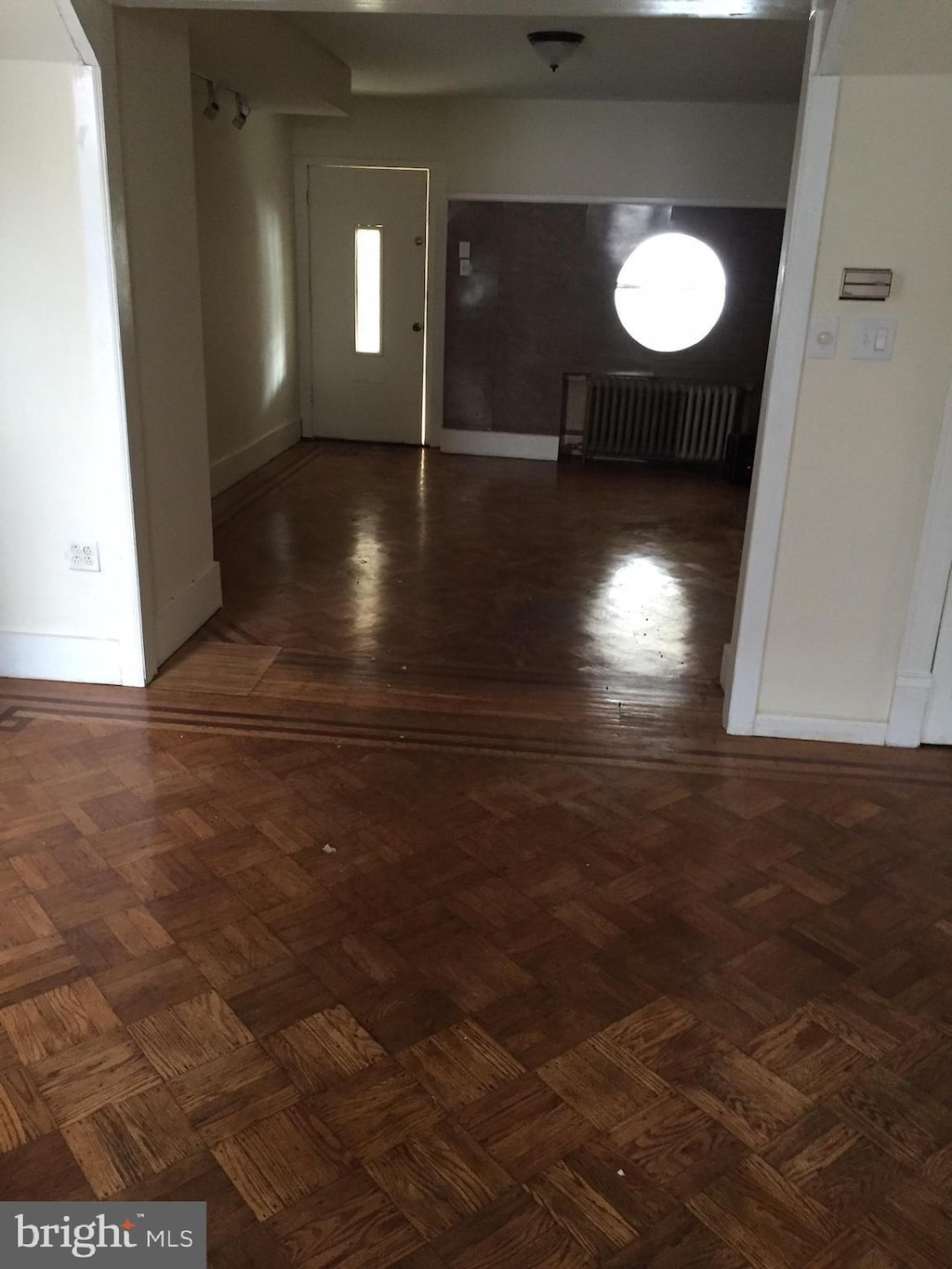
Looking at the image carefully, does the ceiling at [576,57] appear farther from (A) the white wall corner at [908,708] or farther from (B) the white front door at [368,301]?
(A) the white wall corner at [908,708]

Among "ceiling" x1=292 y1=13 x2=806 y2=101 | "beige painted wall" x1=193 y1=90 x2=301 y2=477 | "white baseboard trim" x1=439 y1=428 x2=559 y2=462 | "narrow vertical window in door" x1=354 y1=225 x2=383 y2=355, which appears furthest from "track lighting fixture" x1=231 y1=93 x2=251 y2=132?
"white baseboard trim" x1=439 y1=428 x2=559 y2=462

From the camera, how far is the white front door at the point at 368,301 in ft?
23.2

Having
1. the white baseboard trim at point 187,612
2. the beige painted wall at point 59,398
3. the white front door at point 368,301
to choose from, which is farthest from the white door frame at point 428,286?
the beige painted wall at point 59,398

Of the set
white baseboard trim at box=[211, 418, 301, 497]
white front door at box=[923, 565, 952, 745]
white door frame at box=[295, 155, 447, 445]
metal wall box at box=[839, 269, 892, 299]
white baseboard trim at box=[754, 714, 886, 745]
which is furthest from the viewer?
white door frame at box=[295, 155, 447, 445]

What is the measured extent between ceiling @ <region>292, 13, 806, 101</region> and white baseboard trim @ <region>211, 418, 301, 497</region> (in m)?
2.22

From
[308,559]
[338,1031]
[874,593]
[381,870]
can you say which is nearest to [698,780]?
[874,593]

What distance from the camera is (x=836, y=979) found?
2.25 meters

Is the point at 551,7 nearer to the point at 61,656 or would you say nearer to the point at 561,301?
the point at 61,656

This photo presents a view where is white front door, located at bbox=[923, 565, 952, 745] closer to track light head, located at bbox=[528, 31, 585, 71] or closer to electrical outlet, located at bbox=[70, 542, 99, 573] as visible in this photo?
electrical outlet, located at bbox=[70, 542, 99, 573]

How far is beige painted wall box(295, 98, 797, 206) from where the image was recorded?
21.7 ft

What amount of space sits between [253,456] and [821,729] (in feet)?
14.4

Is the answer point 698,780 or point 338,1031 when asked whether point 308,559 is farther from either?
point 338,1031

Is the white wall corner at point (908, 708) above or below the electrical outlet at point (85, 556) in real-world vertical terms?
below

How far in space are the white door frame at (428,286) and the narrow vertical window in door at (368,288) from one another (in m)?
0.34
